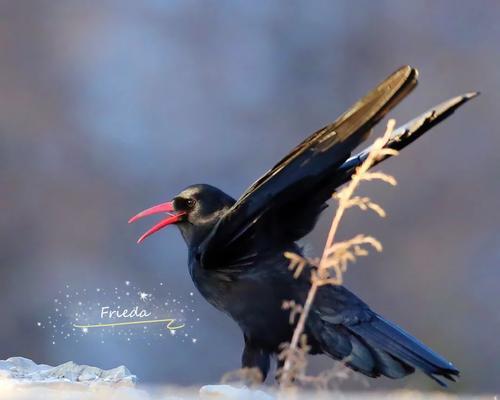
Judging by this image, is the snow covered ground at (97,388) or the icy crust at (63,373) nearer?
the snow covered ground at (97,388)

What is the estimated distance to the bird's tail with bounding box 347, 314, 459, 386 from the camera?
3.89ft

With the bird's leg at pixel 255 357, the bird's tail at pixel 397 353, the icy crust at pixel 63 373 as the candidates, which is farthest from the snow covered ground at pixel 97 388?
the bird's tail at pixel 397 353

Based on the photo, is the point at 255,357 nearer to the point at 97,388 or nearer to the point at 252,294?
the point at 252,294

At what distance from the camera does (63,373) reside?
1066mm

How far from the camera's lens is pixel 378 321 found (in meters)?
1.27

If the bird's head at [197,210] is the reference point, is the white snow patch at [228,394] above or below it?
below

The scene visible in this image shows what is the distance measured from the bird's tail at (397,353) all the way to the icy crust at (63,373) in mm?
371

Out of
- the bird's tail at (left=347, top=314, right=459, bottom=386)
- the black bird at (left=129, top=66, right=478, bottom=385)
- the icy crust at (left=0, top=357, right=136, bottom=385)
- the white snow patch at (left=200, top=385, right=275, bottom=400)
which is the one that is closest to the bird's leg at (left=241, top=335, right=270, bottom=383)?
the black bird at (left=129, top=66, right=478, bottom=385)

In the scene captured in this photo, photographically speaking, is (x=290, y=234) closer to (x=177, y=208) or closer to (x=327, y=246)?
(x=177, y=208)

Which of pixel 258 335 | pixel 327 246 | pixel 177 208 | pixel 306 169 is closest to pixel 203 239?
pixel 177 208

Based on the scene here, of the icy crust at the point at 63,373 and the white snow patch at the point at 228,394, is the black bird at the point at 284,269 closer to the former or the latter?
the icy crust at the point at 63,373

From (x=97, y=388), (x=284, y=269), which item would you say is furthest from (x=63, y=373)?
(x=284, y=269)

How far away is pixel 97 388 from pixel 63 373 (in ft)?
1.00

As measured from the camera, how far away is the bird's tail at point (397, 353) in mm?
1185
